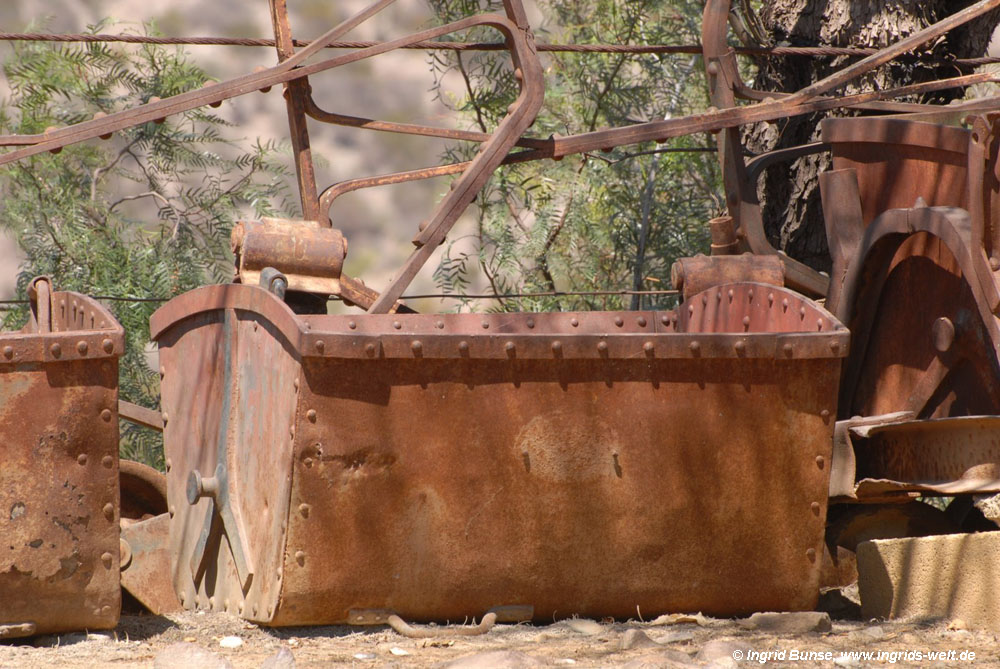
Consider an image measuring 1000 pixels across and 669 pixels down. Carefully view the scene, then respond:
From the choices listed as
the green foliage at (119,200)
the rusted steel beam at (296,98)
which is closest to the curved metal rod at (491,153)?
the rusted steel beam at (296,98)

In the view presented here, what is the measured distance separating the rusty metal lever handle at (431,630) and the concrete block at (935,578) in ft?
3.93

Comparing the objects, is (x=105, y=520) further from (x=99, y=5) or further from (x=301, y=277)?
(x=99, y=5)

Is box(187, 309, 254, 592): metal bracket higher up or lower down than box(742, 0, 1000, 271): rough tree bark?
lower down

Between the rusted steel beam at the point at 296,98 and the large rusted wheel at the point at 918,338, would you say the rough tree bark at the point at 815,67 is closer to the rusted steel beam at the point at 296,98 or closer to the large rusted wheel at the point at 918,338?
the large rusted wheel at the point at 918,338

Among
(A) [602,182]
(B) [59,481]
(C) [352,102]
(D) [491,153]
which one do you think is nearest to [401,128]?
(D) [491,153]

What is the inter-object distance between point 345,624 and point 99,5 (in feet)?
97.4

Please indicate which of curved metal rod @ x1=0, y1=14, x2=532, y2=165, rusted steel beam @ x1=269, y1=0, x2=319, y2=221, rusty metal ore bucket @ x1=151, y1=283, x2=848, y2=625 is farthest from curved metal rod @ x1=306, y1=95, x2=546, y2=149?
rusty metal ore bucket @ x1=151, y1=283, x2=848, y2=625

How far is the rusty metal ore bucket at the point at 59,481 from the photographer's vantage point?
9.58 feet

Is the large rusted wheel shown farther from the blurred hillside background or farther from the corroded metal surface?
the blurred hillside background

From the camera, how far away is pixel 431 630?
3.07 metres

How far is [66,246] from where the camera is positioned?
24.7ft

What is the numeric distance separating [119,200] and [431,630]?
5.99 m

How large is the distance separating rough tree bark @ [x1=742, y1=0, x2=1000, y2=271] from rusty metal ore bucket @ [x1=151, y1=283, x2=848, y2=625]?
2.50 m

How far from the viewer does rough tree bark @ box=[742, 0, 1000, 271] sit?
5.52 metres
